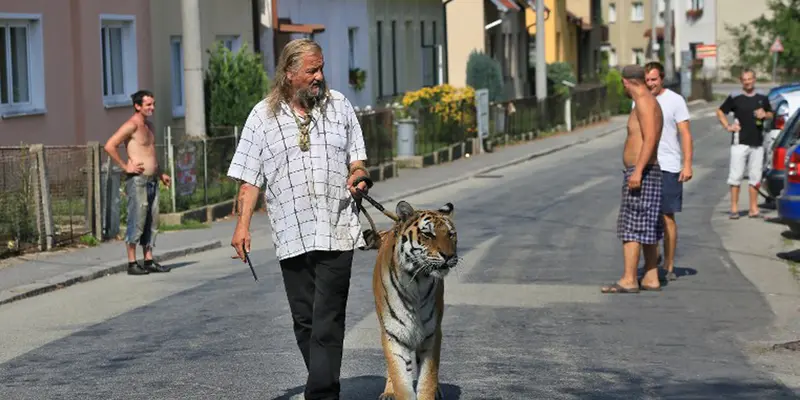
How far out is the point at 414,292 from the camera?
7078 mm

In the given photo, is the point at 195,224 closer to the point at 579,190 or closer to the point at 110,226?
the point at 110,226

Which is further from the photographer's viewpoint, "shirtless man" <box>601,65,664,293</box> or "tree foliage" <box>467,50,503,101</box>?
"tree foliage" <box>467,50,503,101</box>

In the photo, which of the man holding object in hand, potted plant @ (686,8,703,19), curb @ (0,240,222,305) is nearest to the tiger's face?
curb @ (0,240,222,305)

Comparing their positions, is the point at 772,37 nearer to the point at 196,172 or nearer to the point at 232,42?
the point at 232,42

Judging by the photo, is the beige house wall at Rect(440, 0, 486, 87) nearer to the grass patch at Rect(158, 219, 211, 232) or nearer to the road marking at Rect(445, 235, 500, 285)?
the grass patch at Rect(158, 219, 211, 232)

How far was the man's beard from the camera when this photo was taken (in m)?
7.05

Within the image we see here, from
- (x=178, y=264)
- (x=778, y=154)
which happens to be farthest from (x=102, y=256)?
(x=778, y=154)

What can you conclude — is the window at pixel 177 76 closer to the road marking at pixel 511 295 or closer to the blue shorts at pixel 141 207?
the blue shorts at pixel 141 207

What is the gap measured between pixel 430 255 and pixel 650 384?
2.09 meters

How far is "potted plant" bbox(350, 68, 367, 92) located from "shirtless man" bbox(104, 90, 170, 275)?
22.3m

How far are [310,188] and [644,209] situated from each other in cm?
563

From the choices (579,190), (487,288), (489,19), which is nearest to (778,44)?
(489,19)

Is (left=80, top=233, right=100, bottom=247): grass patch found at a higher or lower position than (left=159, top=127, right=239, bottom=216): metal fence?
lower

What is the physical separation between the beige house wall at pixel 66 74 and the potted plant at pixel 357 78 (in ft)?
42.0
